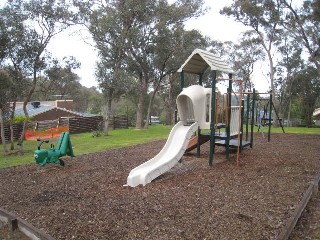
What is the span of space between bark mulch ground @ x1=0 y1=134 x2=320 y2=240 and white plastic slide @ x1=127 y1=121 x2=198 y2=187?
0.23 meters

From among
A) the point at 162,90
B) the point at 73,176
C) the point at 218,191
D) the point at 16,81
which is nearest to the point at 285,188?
the point at 218,191

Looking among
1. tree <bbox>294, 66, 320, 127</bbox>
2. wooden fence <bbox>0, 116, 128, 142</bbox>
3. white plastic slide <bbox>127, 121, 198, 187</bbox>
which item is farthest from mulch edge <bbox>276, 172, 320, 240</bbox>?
tree <bbox>294, 66, 320, 127</bbox>

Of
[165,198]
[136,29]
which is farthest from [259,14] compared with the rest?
[165,198]

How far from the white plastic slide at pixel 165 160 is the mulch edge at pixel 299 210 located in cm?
315

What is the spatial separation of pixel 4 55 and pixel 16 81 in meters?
1.25

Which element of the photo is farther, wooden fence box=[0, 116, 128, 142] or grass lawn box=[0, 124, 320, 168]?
wooden fence box=[0, 116, 128, 142]

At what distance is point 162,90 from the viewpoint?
4278 cm

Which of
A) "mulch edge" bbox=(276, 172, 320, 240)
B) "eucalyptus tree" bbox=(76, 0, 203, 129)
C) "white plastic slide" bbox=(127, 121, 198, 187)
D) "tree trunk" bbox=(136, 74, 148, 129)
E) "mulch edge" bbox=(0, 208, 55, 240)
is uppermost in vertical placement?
"eucalyptus tree" bbox=(76, 0, 203, 129)

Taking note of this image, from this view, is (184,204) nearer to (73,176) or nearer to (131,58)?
(73,176)

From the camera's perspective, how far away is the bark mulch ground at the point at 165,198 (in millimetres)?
4566

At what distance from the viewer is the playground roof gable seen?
345 inches

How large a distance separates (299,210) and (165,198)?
2384 mm

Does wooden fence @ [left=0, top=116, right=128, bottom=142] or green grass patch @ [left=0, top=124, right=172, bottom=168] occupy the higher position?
wooden fence @ [left=0, top=116, right=128, bottom=142]

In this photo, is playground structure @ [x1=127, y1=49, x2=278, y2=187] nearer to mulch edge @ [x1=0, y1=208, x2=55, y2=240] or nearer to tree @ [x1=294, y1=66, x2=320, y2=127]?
mulch edge @ [x1=0, y1=208, x2=55, y2=240]
